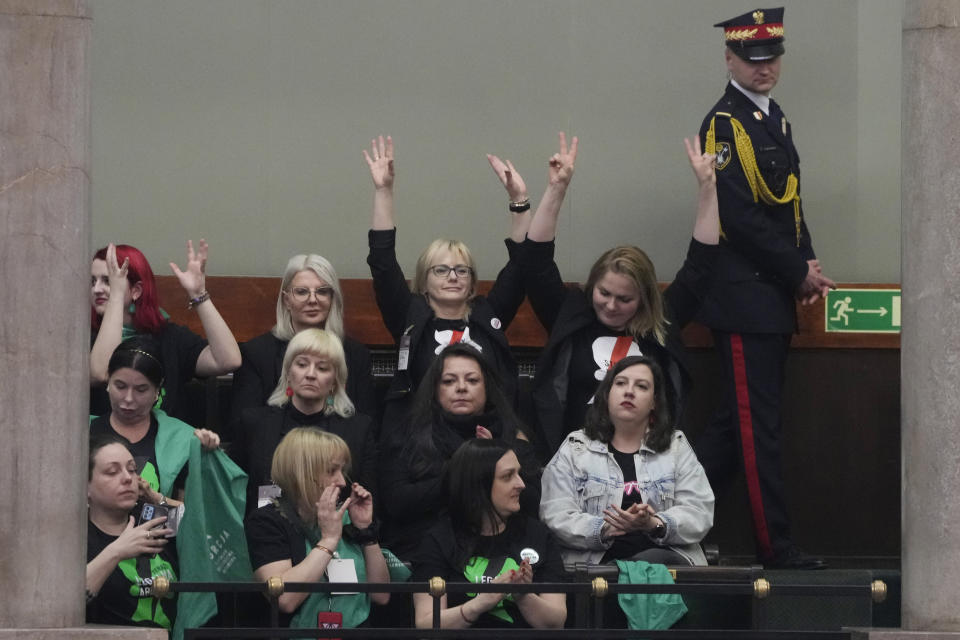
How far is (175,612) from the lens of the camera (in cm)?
748

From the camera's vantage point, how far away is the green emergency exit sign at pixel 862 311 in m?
9.90

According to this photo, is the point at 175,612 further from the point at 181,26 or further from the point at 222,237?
the point at 181,26

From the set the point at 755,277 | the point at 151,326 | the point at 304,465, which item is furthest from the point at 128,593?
the point at 755,277

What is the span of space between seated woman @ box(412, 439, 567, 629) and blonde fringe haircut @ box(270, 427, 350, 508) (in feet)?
1.37

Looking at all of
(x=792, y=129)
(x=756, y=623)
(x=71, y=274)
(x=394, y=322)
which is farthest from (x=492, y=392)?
(x=792, y=129)

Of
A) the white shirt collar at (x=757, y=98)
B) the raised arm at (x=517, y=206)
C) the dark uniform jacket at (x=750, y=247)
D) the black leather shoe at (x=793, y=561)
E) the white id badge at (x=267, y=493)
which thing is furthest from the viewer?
the white shirt collar at (x=757, y=98)

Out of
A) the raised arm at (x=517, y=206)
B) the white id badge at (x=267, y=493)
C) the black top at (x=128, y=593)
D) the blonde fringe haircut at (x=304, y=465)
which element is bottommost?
the black top at (x=128, y=593)

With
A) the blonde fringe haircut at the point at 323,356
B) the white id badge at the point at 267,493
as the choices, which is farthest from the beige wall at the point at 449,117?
the white id badge at the point at 267,493

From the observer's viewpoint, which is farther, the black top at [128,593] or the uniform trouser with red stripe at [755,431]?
the uniform trouser with red stripe at [755,431]

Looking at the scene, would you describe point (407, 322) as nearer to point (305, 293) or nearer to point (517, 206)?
point (305, 293)

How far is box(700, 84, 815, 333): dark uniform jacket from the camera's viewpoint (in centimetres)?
896

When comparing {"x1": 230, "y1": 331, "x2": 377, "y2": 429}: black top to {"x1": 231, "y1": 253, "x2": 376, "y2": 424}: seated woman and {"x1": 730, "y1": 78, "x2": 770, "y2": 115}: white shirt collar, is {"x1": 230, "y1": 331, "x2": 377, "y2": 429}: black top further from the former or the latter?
{"x1": 730, "y1": 78, "x2": 770, "y2": 115}: white shirt collar

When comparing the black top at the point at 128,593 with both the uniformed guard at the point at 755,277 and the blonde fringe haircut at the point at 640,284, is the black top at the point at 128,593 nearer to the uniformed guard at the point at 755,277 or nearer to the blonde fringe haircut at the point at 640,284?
the blonde fringe haircut at the point at 640,284

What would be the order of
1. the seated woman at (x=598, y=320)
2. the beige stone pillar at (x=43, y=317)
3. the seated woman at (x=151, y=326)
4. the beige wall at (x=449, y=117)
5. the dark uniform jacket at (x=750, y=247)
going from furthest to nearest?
the beige wall at (x=449, y=117) → the dark uniform jacket at (x=750, y=247) → the seated woman at (x=598, y=320) → the seated woman at (x=151, y=326) → the beige stone pillar at (x=43, y=317)
